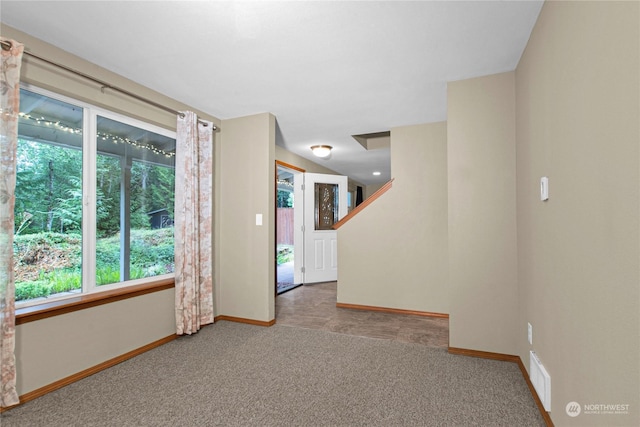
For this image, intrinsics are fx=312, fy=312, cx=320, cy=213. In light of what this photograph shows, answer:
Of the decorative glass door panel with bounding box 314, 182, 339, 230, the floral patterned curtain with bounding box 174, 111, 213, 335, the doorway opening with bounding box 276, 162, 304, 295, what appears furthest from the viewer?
the decorative glass door panel with bounding box 314, 182, 339, 230

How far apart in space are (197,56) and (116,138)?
1084mm

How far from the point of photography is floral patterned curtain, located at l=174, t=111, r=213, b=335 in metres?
2.99

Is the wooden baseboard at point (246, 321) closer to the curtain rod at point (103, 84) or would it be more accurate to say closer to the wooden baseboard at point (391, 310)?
the wooden baseboard at point (391, 310)

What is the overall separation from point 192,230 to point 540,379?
290 cm

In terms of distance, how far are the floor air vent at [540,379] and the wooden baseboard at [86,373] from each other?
9.48ft

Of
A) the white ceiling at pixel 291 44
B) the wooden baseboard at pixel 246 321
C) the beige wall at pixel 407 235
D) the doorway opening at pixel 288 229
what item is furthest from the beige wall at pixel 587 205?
the doorway opening at pixel 288 229

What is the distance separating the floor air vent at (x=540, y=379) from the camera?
5.36ft

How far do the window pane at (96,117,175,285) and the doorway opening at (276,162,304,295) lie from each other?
6.76ft

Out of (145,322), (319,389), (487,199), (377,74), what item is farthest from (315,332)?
(377,74)

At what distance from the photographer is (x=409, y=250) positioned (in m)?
3.90

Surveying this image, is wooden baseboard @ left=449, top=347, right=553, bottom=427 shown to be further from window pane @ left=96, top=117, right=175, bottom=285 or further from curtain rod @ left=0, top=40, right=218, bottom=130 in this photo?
curtain rod @ left=0, top=40, right=218, bottom=130

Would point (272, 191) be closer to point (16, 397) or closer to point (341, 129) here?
point (341, 129)

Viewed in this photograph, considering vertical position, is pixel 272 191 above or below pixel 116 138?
below

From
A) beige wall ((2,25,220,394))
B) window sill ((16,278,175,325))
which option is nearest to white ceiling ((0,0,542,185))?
beige wall ((2,25,220,394))
